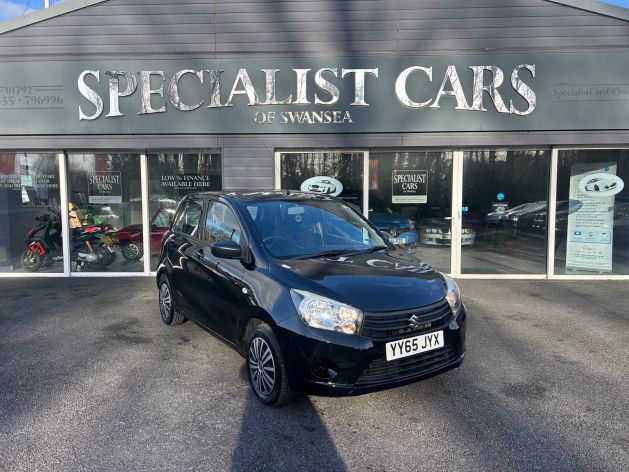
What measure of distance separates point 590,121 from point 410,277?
20.8 ft

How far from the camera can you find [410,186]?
8.52 metres

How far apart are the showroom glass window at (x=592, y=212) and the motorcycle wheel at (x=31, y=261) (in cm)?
963

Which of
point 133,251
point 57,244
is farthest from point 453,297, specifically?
point 57,244

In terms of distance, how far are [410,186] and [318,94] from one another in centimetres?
233

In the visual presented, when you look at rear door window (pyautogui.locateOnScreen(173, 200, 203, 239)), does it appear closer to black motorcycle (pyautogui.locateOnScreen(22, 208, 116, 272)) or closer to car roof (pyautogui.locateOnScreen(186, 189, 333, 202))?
car roof (pyautogui.locateOnScreen(186, 189, 333, 202))

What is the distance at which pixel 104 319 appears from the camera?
19.4ft

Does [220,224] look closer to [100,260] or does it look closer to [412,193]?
[412,193]

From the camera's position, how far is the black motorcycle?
876cm

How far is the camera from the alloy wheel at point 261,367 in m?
3.44

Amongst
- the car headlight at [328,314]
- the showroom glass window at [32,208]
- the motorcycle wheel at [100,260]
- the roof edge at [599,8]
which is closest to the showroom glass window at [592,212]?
the roof edge at [599,8]

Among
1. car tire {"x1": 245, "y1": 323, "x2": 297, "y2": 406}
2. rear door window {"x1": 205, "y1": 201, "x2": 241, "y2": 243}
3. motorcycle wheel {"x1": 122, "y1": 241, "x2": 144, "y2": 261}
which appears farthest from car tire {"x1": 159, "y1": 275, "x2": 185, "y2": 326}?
motorcycle wheel {"x1": 122, "y1": 241, "x2": 144, "y2": 261}

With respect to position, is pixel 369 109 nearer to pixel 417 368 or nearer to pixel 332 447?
pixel 417 368

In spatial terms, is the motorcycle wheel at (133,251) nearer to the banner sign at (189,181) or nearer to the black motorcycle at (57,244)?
the black motorcycle at (57,244)

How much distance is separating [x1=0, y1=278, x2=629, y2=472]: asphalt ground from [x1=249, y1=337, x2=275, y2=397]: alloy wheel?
143 mm
